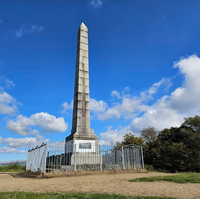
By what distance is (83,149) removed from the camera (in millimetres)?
13336

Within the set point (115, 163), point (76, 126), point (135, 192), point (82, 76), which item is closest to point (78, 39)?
point (82, 76)

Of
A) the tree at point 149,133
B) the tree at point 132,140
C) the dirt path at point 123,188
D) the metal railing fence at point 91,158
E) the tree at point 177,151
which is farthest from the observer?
the tree at point 149,133

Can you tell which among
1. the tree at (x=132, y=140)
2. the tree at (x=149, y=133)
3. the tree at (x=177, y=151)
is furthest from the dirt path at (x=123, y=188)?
the tree at (x=149, y=133)

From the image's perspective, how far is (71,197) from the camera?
4.89 meters

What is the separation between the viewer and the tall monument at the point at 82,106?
13.6 metres

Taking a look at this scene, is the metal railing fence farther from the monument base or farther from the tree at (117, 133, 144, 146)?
the tree at (117, 133, 144, 146)

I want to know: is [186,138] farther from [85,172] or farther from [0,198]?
[0,198]

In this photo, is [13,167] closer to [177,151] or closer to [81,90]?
[81,90]

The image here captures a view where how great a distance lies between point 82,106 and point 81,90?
1404 millimetres

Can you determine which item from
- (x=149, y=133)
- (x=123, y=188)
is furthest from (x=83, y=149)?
(x=149, y=133)

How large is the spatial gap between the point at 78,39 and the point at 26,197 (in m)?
15.2

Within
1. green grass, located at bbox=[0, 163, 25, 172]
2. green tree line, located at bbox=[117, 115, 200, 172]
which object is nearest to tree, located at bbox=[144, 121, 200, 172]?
green tree line, located at bbox=[117, 115, 200, 172]

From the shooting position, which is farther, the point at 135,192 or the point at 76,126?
the point at 76,126

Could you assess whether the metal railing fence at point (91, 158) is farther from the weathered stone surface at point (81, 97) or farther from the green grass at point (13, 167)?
the green grass at point (13, 167)
